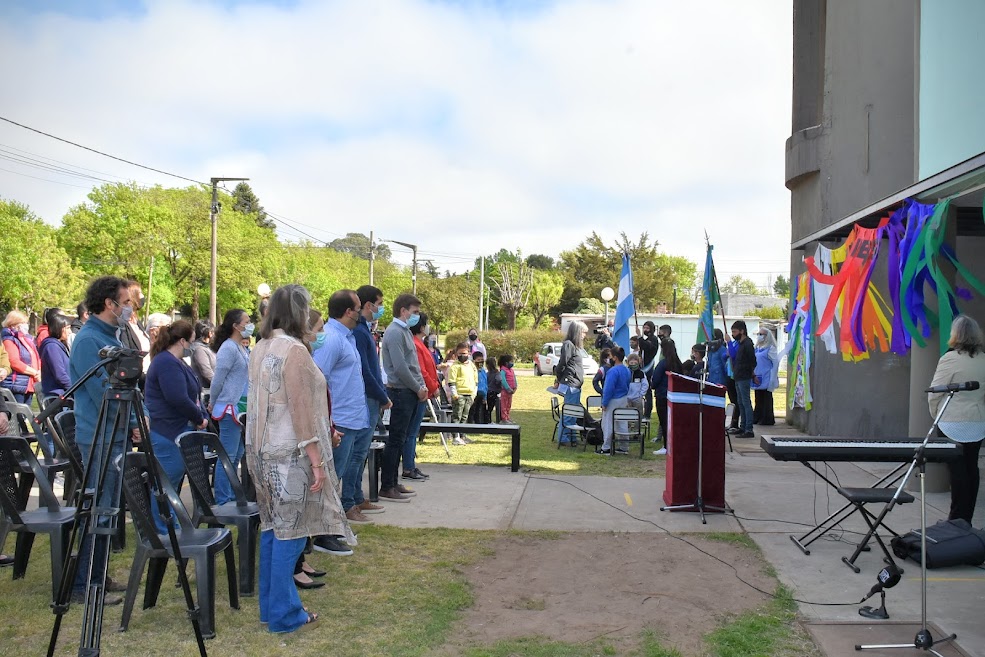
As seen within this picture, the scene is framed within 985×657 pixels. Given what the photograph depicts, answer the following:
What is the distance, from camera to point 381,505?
7.98 metres

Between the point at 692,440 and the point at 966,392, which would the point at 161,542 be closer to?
the point at 692,440

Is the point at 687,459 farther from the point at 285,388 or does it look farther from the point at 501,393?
the point at 501,393

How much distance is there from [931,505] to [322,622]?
623 cm

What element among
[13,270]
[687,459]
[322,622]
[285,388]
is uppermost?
[13,270]

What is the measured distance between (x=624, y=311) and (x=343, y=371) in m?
8.42

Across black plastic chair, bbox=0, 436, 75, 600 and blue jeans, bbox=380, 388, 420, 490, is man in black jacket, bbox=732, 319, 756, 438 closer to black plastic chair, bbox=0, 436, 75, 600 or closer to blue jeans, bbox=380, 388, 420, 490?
blue jeans, bbox=380, 388, 420, 490

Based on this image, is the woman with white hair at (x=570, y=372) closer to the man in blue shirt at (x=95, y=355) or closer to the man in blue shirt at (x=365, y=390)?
the man in blue shirt at (x=365, y=390)

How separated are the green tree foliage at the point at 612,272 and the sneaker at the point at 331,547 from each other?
5529cm

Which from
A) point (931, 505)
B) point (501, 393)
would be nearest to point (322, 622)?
point (931, 505)

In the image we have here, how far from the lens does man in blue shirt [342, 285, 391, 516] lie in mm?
6941

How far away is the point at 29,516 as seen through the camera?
207 inches

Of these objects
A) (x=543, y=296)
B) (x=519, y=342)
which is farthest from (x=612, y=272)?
(x=519, y=342)

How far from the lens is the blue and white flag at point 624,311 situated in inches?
544

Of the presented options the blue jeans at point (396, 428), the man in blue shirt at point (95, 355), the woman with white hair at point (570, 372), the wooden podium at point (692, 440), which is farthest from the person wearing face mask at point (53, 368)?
the woman with white hair at point (570, 372)
